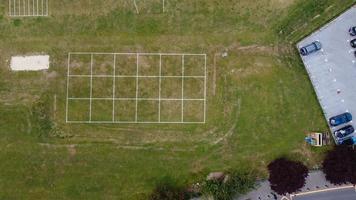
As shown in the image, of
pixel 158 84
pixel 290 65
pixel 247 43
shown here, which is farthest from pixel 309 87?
pixel 158 84

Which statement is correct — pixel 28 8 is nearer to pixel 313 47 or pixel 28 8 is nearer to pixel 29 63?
pixel 29 63

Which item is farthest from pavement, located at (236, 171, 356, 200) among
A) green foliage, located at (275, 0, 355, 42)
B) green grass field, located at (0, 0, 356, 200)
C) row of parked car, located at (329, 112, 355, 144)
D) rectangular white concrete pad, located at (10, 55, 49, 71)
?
rectangular white concrete pad, located at (10, 55, 49, 71)

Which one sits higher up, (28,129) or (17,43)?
(17,43)

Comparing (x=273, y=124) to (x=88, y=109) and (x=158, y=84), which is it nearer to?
(x=158, y=84)

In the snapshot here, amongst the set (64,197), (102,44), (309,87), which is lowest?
(64,197)

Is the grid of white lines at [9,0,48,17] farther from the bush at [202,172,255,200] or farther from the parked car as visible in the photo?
the parked car

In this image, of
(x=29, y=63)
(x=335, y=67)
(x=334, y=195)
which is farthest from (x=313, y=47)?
(x=29, y=63)
